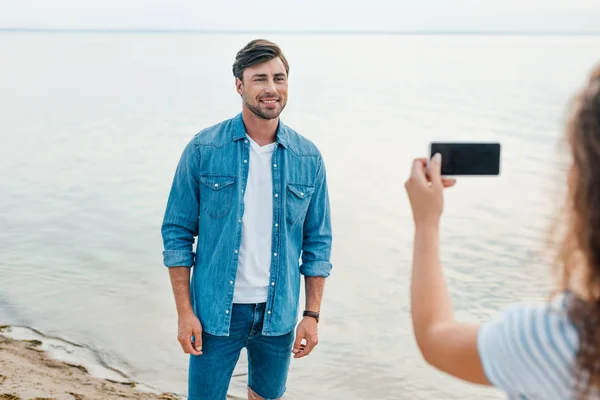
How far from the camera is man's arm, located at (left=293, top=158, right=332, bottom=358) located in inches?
126

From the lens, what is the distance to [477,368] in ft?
4.19

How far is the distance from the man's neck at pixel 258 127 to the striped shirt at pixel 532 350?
197 cm

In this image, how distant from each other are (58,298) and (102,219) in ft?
8.43

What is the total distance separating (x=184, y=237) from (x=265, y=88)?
692 millimetres

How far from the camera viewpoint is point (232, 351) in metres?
3.07

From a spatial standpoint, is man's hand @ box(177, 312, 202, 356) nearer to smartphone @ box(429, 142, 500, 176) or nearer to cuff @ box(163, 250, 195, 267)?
cuff @ box(163, 250, 195, 267)

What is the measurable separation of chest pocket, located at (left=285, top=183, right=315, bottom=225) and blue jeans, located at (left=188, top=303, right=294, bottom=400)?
0.39 m

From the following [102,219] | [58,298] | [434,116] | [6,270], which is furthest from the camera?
[434,116]

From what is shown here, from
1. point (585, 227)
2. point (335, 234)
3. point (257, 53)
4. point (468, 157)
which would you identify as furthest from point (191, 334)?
point (335, 234)

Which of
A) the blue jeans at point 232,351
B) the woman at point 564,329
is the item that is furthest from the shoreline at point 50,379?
the woman at point 564,329

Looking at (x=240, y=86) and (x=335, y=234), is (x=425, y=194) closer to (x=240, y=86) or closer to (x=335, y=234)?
(x=240, y=86)

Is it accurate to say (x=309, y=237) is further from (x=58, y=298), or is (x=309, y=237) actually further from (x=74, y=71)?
(x=74, y=71)

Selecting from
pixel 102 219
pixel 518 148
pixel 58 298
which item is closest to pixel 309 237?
pixel 58 298

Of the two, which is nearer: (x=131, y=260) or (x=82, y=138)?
(x=131, y=260)
